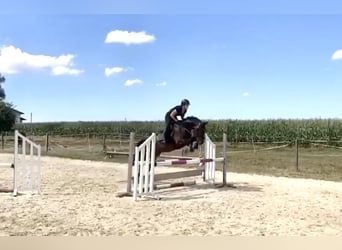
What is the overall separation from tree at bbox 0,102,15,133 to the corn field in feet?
7.79

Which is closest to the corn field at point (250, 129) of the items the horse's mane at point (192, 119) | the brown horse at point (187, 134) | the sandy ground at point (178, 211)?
the brown horse at point (187, 134)

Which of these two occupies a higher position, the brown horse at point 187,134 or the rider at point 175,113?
the rider at point 175,113

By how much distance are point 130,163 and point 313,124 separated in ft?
57.9

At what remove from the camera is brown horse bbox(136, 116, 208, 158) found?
695cm

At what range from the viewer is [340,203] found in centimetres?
621

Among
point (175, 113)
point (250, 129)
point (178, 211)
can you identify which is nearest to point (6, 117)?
point (175, 113)

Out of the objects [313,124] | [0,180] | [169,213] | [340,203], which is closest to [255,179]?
[340,203]

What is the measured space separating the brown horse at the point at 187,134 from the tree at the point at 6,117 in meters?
10.8

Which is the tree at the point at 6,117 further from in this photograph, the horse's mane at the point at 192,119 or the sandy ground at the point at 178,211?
the horse's mane at the point at 192,119

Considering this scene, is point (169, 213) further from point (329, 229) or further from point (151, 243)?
point (329, 229)

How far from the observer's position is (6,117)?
675 inches

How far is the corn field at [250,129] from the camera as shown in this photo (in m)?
21.3

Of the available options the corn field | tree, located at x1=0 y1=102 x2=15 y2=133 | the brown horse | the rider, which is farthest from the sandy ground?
the corn field

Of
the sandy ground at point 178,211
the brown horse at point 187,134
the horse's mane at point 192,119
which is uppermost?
the horse's mane at point 192,119
